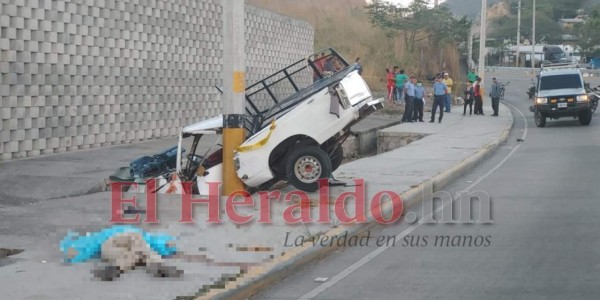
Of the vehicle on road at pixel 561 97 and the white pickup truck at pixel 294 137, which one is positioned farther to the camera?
the vehicle on road at pixel 561 97

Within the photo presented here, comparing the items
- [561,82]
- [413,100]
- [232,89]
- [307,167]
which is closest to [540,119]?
[561,82]

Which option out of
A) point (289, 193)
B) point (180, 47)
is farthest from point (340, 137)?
point (180, 47)

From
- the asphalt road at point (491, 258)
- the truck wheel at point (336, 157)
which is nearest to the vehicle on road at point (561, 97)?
the asphalt road at point (491, 258)

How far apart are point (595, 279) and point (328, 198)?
5455mm

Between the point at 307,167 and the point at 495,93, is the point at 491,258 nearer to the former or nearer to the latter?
the point at 307,167

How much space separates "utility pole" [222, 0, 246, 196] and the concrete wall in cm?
488

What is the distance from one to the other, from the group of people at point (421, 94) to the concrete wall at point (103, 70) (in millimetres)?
6314

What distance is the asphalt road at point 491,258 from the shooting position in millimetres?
8180

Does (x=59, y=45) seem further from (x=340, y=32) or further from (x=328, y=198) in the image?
(x=340, y=32)

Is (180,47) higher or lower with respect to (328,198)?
higher

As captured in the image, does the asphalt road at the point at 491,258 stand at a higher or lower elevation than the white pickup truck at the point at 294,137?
lower

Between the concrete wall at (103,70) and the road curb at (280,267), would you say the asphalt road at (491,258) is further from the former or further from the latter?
the concrete wall at (103,70)

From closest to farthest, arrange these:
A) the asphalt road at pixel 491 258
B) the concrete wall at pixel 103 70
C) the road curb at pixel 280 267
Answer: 1. the road curb at pixel 280 267
2. the asphalt road at pixel 491 258
3. the concrete wall at pixel 103 70

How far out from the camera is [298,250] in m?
9.48
